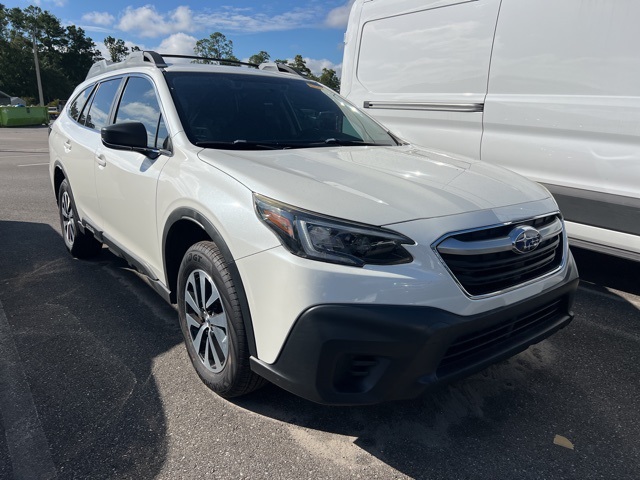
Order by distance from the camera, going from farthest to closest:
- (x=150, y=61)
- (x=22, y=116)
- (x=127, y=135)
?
(x=22, y=116) → (x=150, y=61) → (x=127, y=135)

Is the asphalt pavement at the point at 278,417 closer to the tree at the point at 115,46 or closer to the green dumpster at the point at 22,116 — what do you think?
the green dumpster at the point at 22,116

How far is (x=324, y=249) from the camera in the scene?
6.20 feet

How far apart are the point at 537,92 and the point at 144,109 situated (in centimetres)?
297

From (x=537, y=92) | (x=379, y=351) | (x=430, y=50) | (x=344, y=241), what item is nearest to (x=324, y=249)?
(x=344, y=241)

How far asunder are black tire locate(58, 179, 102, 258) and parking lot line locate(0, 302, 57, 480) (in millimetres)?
1672

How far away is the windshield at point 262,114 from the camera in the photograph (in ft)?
9.23

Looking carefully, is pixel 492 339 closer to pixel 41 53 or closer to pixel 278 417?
pixel 278 417

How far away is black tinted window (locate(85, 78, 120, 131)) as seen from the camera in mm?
3773

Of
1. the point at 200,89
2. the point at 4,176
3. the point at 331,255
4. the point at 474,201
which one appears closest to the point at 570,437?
the point at 474,201

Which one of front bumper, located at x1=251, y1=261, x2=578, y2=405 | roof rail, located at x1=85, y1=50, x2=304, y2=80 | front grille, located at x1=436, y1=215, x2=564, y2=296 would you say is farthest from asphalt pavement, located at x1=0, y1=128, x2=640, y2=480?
roof rail, located at x1=85, y1=50, x2=304, y2=80

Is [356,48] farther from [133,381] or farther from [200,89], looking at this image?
[133,381]

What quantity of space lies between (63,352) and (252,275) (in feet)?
5.48

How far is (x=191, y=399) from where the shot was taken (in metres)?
2.51

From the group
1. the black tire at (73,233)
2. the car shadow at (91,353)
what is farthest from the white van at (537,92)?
the black tire at (73,233)
